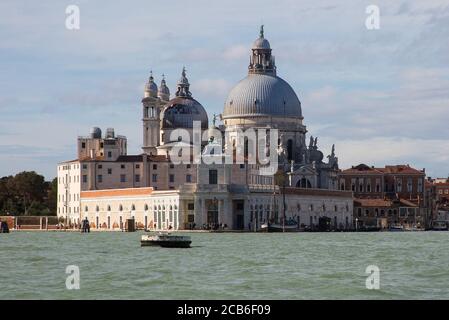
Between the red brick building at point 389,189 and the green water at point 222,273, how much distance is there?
68.1 metres

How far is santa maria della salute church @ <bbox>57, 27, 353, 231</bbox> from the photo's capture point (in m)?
92.9

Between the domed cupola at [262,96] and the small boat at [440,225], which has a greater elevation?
the domed cupola at [262,96]

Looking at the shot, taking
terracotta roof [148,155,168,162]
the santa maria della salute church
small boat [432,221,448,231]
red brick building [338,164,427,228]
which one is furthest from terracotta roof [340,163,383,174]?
terracotta roof [148,155,168,162]

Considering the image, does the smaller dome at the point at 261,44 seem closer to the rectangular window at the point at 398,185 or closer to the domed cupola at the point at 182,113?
the domed cupola at the point at 182,113

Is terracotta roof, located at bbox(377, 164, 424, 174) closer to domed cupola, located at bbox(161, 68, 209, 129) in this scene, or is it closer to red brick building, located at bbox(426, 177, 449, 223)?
red brick building, located at bbox(426, 177, 449, 223)

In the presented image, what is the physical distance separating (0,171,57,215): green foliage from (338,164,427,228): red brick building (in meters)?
26.8

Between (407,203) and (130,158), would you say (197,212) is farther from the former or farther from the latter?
(407,203)

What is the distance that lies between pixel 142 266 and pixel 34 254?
8801 millimetres

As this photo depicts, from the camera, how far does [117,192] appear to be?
98.3m

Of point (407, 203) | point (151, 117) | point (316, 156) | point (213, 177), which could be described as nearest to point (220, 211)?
point (213, 177)

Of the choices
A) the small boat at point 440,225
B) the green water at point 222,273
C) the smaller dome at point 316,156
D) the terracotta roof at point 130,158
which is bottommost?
the green water at point 222,273

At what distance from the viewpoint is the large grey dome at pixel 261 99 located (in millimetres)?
106125

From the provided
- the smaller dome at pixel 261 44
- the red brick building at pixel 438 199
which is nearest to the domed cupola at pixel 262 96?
the smaller dome at pixel 261 44

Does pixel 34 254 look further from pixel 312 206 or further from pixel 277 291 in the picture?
pixel 312 206
